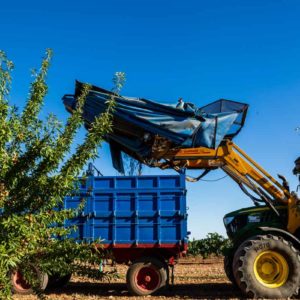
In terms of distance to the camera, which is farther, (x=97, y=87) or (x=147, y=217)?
(x=147, y=217)

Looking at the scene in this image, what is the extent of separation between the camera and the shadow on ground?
33.4 feet

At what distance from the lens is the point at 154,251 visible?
412 inches

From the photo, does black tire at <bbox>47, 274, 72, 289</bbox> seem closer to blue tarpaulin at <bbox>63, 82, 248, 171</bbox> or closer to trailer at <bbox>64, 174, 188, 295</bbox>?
trailer at <bbox>64, 174, 188, 295</bbox>

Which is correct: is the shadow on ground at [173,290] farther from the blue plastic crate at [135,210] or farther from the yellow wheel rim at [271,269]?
the blue plastic crate at [135,210]

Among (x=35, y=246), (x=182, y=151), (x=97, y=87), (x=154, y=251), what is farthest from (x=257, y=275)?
(x=35, y=246)

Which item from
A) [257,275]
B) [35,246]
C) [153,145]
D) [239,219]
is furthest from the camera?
[239,219]

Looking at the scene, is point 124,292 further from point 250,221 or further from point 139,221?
point 250,221

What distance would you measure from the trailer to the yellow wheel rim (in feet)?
5.67

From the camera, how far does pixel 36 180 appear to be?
4383mm

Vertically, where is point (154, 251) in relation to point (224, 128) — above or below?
below

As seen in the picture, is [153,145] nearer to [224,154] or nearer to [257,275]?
[224,154]

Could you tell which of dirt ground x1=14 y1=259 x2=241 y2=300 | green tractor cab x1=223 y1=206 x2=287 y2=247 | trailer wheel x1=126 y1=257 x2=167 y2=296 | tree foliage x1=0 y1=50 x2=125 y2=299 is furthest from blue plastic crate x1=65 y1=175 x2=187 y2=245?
tree foliage x1=0 y1=50 x2=125 y2=299

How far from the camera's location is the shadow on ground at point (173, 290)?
10.2m

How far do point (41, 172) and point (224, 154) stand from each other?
682 centimetres
